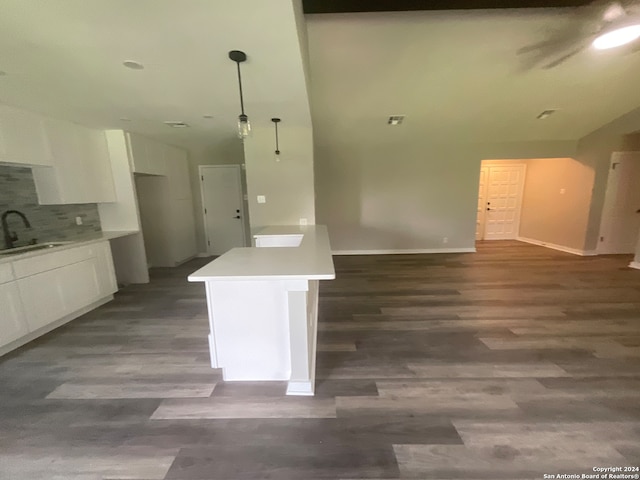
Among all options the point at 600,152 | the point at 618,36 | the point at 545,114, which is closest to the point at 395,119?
the point at 545,114

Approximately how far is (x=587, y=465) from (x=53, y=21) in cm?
409

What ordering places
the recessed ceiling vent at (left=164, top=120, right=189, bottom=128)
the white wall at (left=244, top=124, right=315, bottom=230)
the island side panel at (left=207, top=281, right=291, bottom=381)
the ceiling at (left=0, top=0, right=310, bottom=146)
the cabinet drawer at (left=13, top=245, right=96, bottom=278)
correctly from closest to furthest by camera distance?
the ceiling at (left=0, top=0, right=310, bottom=146), the island side panel at (left=207, top=281, right=291, bottom=381), the cabinet drawer at (left=13, top=245, right=96, bottom=278), the recessed ceiling vent at (left=164, top=120, right=189, bottom=128), the white wall at (left=244, top=124, right=315, bottom=230)

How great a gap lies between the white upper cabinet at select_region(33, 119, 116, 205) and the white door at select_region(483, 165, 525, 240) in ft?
26.2

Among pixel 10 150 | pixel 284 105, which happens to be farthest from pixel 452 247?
pixel 10 150

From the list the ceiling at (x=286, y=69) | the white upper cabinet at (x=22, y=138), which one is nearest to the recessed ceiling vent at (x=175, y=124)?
the ceiling at (x=286, y=69)

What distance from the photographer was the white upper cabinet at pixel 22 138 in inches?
109

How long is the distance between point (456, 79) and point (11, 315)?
5314mm

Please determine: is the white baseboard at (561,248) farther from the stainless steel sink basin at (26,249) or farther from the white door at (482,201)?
the stainless steel sink basin at (26,249)

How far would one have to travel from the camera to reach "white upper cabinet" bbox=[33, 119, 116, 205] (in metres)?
3.29

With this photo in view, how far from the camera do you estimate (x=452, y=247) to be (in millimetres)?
5945

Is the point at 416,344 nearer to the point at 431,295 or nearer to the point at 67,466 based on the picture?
the point at 431,295

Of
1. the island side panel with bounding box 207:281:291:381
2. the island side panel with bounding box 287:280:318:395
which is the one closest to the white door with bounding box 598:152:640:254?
the island side panel with bounding box 287:280:318:395

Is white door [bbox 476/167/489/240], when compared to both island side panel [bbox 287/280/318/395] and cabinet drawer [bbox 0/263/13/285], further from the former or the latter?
cabinet drawer [bbox 0/263/13/285]

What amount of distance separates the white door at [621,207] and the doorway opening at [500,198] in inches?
71.8
